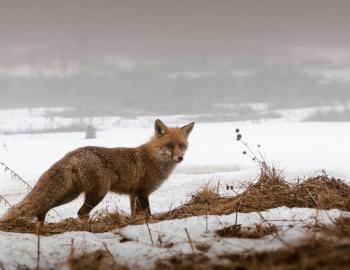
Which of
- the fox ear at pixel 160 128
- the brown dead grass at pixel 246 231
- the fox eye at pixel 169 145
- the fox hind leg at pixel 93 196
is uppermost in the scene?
the fox ear at pixel 160 128

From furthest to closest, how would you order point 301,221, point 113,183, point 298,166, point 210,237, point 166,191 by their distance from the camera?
point 298,166 < point 166,191 < point 113,183 < point 301,221 < point 210,237

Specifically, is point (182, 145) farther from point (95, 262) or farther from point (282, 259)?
point (282, 259)

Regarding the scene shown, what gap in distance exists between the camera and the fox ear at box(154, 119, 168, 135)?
7750 millimetres

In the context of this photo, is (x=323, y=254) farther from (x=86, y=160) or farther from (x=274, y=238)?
(x=86, y=160)

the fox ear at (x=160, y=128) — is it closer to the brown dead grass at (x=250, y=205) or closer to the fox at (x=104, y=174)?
the fox at (x=104, y=174)

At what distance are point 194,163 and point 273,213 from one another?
12160 millimetres

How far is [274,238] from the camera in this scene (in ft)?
9.43

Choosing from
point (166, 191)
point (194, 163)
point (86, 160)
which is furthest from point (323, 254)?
point (194, 163)

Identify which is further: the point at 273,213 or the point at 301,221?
the point at 273,213

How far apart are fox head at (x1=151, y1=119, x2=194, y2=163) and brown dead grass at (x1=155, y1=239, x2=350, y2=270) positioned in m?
4.73

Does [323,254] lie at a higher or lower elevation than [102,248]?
higher

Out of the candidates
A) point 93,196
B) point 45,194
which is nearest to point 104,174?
point 93,196

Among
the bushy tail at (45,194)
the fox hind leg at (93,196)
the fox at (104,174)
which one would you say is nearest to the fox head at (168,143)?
the fox at (104,174)

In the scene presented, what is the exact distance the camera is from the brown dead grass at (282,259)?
6.72ft
